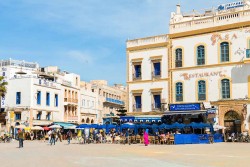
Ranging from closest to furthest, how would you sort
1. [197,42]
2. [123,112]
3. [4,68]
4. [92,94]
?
[197,42]
[123,112]
[4,68]
[92,94]

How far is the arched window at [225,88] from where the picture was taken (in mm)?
39469

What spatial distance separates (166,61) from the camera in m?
43.6

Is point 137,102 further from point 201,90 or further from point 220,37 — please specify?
point 220,37

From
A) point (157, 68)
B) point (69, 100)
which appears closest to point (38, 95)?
point (69, 100)

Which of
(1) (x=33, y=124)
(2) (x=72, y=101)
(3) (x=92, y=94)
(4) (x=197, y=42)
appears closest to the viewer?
(4) (x=197, y=42)

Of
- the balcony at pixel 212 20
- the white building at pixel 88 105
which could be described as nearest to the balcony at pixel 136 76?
the balcony at pixel 212 20

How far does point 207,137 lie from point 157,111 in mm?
8894

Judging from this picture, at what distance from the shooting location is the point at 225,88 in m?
39.7

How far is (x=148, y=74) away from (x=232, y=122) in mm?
10427

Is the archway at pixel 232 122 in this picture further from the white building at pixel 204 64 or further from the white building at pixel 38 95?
the white building at pixel 38 95

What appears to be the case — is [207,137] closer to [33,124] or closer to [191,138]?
[191,138]

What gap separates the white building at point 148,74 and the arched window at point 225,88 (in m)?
5.92

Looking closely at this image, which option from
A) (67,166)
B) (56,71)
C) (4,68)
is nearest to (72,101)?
(56,71)

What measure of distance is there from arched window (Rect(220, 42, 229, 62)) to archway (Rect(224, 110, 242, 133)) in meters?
5.15
